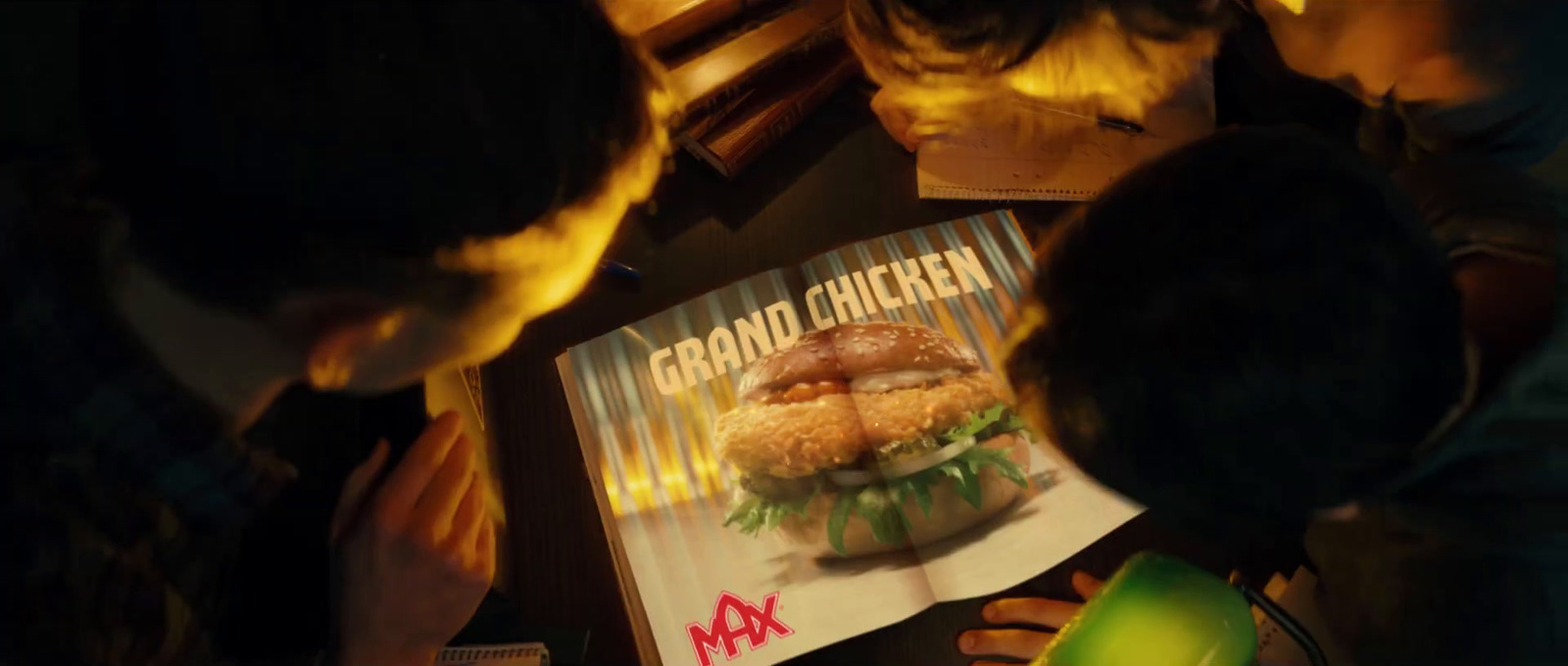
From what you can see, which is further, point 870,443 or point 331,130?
point 870,443

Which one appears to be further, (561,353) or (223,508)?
(561,353)

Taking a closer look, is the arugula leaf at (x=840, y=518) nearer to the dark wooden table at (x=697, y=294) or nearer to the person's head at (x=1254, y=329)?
the dark wooden table at (x=697, y=294)

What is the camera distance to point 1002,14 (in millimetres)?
521

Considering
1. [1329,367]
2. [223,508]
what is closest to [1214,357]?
[1329,367]

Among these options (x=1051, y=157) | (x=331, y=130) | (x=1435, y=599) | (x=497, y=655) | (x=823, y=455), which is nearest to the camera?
(x=331, y=130)

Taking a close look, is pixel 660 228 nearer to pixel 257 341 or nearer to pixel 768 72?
pixel 768 72

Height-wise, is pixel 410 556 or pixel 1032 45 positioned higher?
pixel 1032 45

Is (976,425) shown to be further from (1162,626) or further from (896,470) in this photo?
(1162,626)

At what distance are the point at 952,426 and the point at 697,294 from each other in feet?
0.81

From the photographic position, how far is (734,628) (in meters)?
0.64

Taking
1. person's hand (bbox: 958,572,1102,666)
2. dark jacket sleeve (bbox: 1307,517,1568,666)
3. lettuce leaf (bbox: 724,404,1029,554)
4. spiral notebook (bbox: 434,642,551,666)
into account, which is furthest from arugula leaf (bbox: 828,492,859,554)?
dark jacket sleeve (bbox: 1307,517,1568,666)

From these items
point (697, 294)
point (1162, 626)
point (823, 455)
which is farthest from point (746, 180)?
point (1162, 626)

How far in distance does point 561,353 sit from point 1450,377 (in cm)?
60

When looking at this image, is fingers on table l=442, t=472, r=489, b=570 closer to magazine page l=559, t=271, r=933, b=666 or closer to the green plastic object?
magazine page l=559, t=271, r=933, b=666
